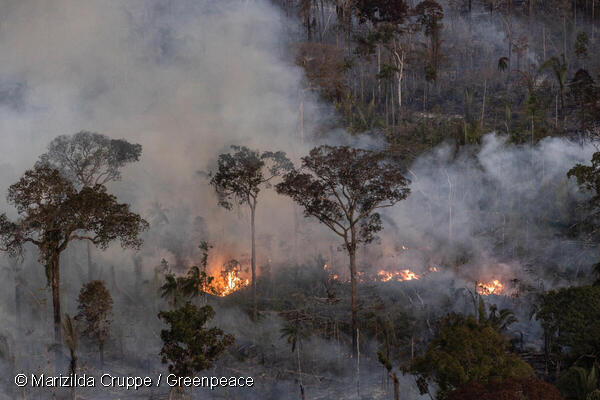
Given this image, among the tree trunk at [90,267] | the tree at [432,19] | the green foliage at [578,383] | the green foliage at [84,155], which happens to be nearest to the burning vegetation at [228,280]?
the tree trunk at [90,267]

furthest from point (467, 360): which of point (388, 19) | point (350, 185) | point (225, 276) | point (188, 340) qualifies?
point (388, 19)

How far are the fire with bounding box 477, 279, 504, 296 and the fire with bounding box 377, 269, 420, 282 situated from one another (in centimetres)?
551

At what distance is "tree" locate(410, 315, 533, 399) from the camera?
893 inches

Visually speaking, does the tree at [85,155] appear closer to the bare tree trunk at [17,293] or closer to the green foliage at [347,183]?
the bare tree trunk at [17,293]

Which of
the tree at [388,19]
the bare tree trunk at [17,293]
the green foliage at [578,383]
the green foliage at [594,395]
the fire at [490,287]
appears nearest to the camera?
the green foliage at [594,395]

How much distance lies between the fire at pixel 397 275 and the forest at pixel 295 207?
0.99ft

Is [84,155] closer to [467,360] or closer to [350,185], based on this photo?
[350,185]

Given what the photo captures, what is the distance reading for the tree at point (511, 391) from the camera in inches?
702

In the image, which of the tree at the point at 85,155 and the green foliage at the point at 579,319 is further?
the tree at the point at 85,155

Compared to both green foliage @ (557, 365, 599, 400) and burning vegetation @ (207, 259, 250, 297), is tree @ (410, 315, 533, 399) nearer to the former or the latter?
green foliage @ (557, 365, 599, 400)

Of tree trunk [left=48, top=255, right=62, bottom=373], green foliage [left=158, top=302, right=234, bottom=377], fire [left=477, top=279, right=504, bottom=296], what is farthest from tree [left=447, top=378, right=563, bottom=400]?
tree trunk [left=48, top=255, right=62, bottom=373]

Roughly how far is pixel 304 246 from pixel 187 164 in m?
17.9

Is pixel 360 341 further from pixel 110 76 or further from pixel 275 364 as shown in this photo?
pixel 110 76

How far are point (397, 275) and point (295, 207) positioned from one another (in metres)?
17.6
